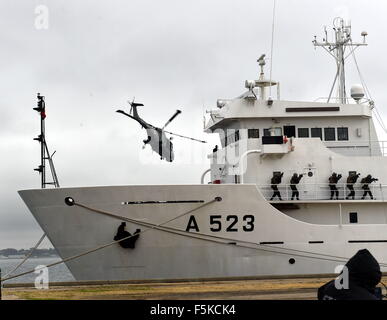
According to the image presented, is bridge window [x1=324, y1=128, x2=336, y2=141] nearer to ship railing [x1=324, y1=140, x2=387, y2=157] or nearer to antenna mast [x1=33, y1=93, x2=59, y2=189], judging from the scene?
ship railing [x1=324, y1=140, x2=387, y2=157]

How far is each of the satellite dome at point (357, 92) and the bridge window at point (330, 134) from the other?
167cm

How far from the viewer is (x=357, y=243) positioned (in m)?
22.5

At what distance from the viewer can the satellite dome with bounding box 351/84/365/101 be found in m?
25.7

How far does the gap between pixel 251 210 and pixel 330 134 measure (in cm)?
491

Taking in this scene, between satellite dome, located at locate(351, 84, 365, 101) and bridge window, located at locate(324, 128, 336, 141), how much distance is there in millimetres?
1669

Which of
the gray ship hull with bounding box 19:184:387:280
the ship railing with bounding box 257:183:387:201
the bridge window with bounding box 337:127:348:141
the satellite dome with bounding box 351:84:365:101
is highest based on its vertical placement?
the satellite dome with bounding box 351:84:365:101

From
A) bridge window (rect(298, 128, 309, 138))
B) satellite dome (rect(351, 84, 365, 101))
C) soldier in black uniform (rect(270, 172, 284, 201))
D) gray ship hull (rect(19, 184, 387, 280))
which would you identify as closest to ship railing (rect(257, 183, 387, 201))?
soldier in black uniform (rect(270, 172, 284, 201))

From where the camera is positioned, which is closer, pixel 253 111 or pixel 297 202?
pixel 297 202

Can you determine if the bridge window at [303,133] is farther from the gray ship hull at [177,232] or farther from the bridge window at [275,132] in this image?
the gray ship hull at [177,232]

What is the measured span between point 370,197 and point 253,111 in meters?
4.59

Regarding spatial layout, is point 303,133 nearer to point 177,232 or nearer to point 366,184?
point 366,184

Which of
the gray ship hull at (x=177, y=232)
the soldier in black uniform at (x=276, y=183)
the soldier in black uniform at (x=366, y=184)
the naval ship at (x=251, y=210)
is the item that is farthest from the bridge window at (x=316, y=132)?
the gray ship hull at (x=177, y=232)
